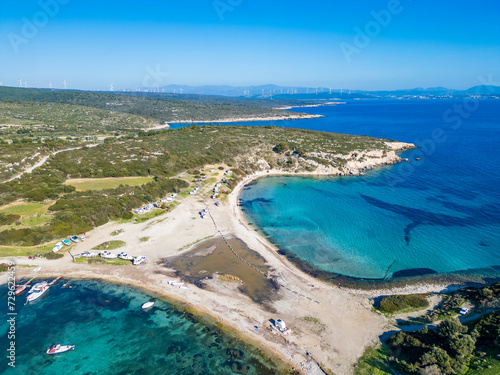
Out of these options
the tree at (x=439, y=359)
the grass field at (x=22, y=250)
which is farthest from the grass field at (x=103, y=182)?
the tree at (x=439, y=359)

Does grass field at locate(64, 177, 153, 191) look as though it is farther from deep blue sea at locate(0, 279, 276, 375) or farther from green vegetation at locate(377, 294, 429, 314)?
green vegetation at locate(377, 294, 429, 314)

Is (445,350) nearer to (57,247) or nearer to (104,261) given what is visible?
(104,261)

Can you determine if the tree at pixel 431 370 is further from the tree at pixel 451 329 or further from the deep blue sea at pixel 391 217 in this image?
the deep blue sea at pixel 391 217

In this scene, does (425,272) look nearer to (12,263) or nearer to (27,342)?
(27,342)

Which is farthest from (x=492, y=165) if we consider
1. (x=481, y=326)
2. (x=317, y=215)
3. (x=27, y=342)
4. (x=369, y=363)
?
(x=27, y=342)

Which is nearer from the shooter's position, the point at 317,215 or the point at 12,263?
the point at 12,263

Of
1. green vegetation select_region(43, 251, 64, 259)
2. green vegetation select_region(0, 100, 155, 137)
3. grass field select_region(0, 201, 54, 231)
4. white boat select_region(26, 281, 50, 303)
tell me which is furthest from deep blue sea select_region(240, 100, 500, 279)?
green vegetation select_region(0, 100, 155, 137)
